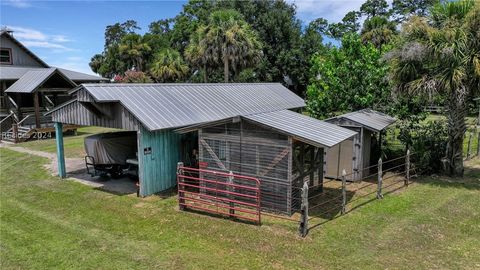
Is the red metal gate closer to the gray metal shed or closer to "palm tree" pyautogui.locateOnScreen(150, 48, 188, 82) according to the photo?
the gray metal shed

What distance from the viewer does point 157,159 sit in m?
13.4

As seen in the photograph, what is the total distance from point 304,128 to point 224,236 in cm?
418

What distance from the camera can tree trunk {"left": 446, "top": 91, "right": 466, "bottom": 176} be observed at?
14.6 meters

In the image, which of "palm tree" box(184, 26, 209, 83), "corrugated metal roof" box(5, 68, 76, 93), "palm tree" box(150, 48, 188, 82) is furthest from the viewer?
"palm tree" box(150, 48, 188, 82)

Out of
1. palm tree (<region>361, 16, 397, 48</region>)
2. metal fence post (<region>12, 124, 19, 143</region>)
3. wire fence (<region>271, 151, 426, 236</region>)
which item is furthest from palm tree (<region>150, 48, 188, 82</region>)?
wire fence (<region>271, 151, 426, 236</region>)

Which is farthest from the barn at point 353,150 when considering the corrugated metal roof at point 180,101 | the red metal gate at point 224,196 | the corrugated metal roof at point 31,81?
the corrugated metal roof at point 31,81

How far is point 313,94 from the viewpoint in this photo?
19.8 meters

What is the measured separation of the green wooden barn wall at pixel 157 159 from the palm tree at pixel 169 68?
2402cm

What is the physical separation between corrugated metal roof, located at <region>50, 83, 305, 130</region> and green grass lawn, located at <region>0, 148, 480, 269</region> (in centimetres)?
299

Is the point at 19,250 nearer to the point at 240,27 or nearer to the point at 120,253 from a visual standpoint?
the point at 120,253

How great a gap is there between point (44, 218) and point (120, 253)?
3.90 m

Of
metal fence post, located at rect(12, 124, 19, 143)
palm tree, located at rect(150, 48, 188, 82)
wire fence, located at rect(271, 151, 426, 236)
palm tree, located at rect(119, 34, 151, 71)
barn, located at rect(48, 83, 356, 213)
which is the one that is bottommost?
wire fence, located at rect(271, 151, 426, 236)

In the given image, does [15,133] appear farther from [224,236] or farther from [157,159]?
[224,236]

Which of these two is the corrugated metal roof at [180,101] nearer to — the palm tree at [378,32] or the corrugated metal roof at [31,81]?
the corrugated metal roof at [31,81]
